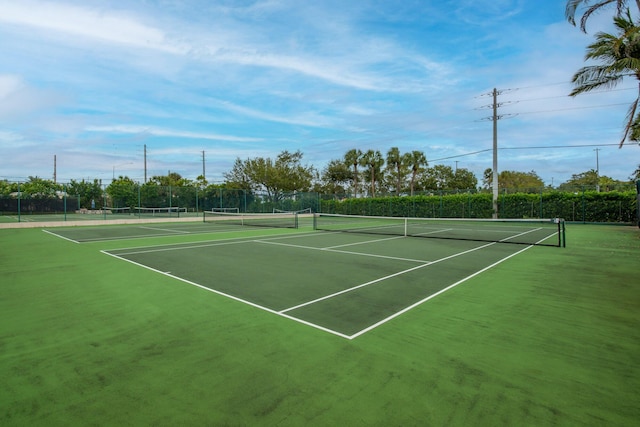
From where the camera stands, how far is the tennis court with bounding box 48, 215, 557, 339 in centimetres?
530

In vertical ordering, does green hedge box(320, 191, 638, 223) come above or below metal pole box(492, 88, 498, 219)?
below

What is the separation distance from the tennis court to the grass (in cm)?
42

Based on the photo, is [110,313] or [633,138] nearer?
[110,313]

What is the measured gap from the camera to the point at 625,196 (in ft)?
73.9

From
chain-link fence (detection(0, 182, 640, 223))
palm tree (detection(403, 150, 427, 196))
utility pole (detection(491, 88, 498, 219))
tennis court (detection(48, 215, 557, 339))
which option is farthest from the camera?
palm tree (detection(403, 150, 427, 196))

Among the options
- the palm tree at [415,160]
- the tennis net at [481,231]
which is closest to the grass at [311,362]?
the tennis net at [481,231]

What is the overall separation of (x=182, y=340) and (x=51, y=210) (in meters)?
37.4

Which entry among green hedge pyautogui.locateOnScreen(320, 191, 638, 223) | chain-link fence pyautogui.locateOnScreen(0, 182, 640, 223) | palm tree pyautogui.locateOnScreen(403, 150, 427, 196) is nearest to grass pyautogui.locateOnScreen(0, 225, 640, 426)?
chain-link fence pyautogui.locateOnScreen(0, 182, 640, 223)

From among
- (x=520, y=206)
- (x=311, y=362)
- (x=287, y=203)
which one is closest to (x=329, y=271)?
(x=311, y=362)

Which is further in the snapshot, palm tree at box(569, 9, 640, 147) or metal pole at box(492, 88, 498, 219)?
metal pole at box(492, 88, 498, 219)

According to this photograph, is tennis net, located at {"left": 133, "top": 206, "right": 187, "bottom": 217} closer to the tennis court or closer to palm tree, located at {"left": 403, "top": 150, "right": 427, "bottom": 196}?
the tennis court

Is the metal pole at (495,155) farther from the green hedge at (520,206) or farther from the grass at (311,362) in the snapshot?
the grass at (311,362)

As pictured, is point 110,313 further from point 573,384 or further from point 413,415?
point 573,384

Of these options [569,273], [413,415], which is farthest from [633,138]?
[413,415]
